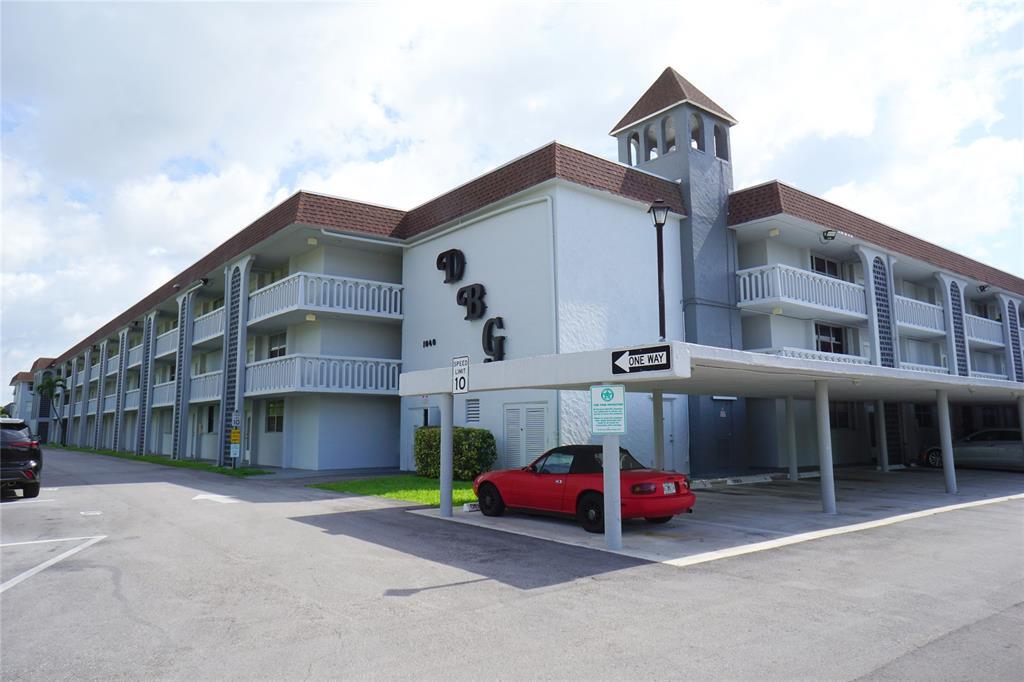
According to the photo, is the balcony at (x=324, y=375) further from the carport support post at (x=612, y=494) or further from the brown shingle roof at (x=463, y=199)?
the carport support post at (x=612, y=494)

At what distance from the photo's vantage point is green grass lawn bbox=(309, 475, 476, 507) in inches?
603

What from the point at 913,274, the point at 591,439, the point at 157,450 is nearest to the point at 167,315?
the point at 157,450

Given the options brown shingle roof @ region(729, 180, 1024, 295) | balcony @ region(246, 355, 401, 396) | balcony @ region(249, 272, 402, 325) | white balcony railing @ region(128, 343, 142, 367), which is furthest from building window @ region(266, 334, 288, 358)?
white balcony railing @ region(128, 343, 142, 367)

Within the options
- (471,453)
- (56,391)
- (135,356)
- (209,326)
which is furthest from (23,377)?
(471,453)

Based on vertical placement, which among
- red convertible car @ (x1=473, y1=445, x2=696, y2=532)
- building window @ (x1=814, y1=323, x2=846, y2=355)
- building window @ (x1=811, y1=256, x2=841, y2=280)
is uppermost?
building window @ (x1=811, y1=256, x2=841, y2=280)

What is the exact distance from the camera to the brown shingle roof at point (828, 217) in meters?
21.7

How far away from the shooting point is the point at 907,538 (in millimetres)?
10375

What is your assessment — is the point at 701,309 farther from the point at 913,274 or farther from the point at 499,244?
the point at 913,274

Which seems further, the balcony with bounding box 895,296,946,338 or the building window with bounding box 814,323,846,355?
the balcony with bounding box 895,296,946,338

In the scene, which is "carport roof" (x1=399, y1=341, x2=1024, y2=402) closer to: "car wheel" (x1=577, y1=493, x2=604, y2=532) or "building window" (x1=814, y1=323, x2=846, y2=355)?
"car wheel" (x1=577, y1=493, x2=604, y2=532)

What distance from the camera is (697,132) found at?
23.5m

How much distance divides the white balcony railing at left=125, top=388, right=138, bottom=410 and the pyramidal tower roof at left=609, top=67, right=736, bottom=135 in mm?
32395

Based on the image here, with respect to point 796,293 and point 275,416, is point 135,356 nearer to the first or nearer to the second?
point 275,416

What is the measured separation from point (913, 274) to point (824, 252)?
267 inches
